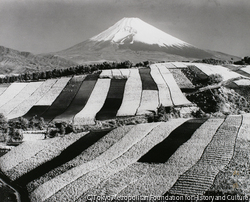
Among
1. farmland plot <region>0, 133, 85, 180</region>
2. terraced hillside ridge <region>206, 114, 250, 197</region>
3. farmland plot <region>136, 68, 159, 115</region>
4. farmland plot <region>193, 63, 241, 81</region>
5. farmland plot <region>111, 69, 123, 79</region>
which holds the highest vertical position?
farmland plot <region>193, 63, 241, 81</region>

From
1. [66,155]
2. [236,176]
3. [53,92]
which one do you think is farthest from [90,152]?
[53,92]

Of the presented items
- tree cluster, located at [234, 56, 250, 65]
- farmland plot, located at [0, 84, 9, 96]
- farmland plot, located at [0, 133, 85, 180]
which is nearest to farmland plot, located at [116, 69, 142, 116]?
farmland plot, located at [0, 133, 85, 180]

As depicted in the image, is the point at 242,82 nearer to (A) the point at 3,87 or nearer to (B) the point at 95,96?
(B) the point at 95,96

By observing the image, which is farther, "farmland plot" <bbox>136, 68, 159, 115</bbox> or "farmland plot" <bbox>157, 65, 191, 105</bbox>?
"farmland plot" <bbox>157, 65, 191, 105</bbox>

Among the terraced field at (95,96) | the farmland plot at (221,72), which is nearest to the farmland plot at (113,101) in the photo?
the terraced field at (95,96)

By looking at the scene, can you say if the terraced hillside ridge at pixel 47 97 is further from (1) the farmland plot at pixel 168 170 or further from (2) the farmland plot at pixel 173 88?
(1) the farmland plot at pixel 168 170

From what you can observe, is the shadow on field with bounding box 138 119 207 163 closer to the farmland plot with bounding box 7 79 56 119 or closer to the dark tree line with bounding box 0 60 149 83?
the farmland plot with bounding box 7 79 56 119
